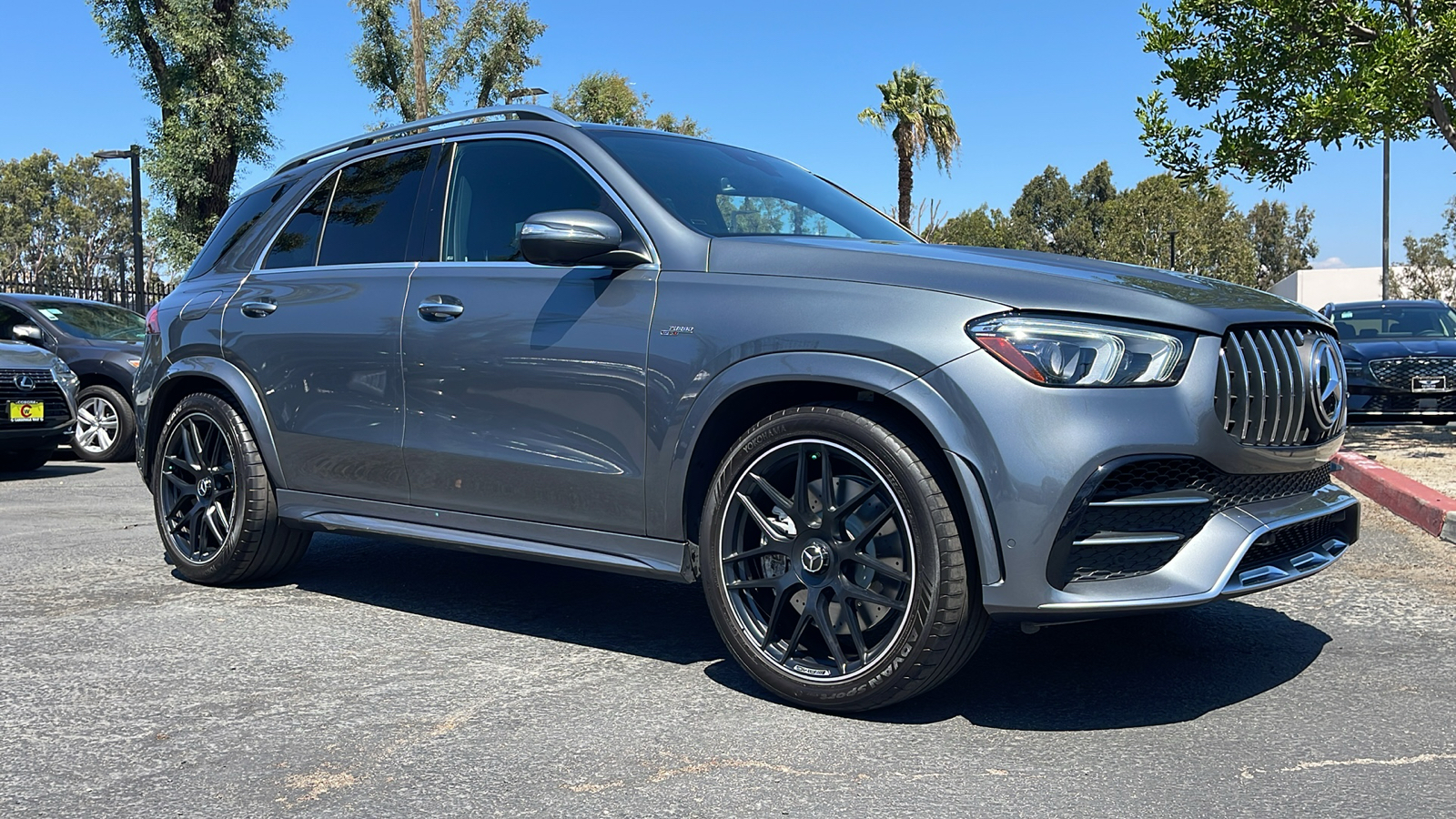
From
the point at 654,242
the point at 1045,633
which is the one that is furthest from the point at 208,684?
the point at 1045,633

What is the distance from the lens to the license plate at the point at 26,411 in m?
9.95

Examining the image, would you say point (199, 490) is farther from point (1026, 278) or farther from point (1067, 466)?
point (1067, 466)

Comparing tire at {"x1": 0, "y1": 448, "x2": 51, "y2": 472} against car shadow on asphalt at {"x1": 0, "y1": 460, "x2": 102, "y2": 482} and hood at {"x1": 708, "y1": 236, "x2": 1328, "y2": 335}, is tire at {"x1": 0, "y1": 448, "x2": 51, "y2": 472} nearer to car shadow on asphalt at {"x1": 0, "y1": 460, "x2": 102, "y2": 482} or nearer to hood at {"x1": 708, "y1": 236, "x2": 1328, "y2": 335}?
car shadow on asphalt at {"x1": 0, "y1": 460, "x2": 102, "y2": 482}

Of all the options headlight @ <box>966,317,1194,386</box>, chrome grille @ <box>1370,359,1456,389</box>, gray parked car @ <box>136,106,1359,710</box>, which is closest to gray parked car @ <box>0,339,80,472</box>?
gray parked car @ <box>136,106,1359,710</box>

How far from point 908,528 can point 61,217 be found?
94576 mm

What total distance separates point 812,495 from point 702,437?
16.3 inches

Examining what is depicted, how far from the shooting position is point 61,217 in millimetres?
85312

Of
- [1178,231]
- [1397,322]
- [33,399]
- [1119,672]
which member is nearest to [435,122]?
[1119,672]

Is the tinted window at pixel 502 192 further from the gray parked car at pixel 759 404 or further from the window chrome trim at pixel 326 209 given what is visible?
the window chrome trim at pixel 326 209

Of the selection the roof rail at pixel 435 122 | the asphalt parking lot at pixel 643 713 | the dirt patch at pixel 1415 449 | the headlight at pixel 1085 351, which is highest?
the roof rail at pixel 435 122

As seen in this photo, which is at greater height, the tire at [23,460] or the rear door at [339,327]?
the rear door at [339,327]

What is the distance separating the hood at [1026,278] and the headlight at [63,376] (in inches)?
331

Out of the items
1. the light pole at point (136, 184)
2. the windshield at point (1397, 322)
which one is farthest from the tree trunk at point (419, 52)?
the windshield at point (1397, 322)

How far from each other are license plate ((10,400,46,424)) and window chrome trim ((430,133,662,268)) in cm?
687
